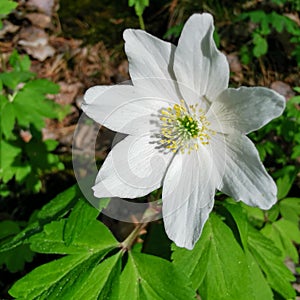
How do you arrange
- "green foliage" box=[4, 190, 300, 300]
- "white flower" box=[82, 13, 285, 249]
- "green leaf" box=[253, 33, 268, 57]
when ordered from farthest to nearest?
"green leaf" box=[253, 33, 268, 57] < "green foliage" box=[4, 190, 300, 300] < "white flower" box=[82, 13, 285, 249]

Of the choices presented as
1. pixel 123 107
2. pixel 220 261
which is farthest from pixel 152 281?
pixel 123 107

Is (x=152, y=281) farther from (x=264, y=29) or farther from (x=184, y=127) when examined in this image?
(x=264, y=29)

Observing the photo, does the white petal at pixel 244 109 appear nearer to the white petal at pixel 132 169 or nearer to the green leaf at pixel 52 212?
the white petal at pixel 132 169

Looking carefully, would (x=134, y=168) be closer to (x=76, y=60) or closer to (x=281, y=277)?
(x=281, y=277)

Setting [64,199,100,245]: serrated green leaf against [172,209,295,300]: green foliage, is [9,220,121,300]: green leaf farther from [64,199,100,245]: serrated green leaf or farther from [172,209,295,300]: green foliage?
[172,209,295,300]: green foliage

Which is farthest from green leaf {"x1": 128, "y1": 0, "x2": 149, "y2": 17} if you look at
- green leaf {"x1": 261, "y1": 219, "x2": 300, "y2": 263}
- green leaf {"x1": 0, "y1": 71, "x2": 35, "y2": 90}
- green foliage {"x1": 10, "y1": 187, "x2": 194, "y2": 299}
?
green leaf {"x1": 261, "y1": 219, "x2": 300, "y2": 263}

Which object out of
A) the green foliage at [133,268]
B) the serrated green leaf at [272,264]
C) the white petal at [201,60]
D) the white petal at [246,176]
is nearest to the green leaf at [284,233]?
the serrated green leaf at [272,264]
